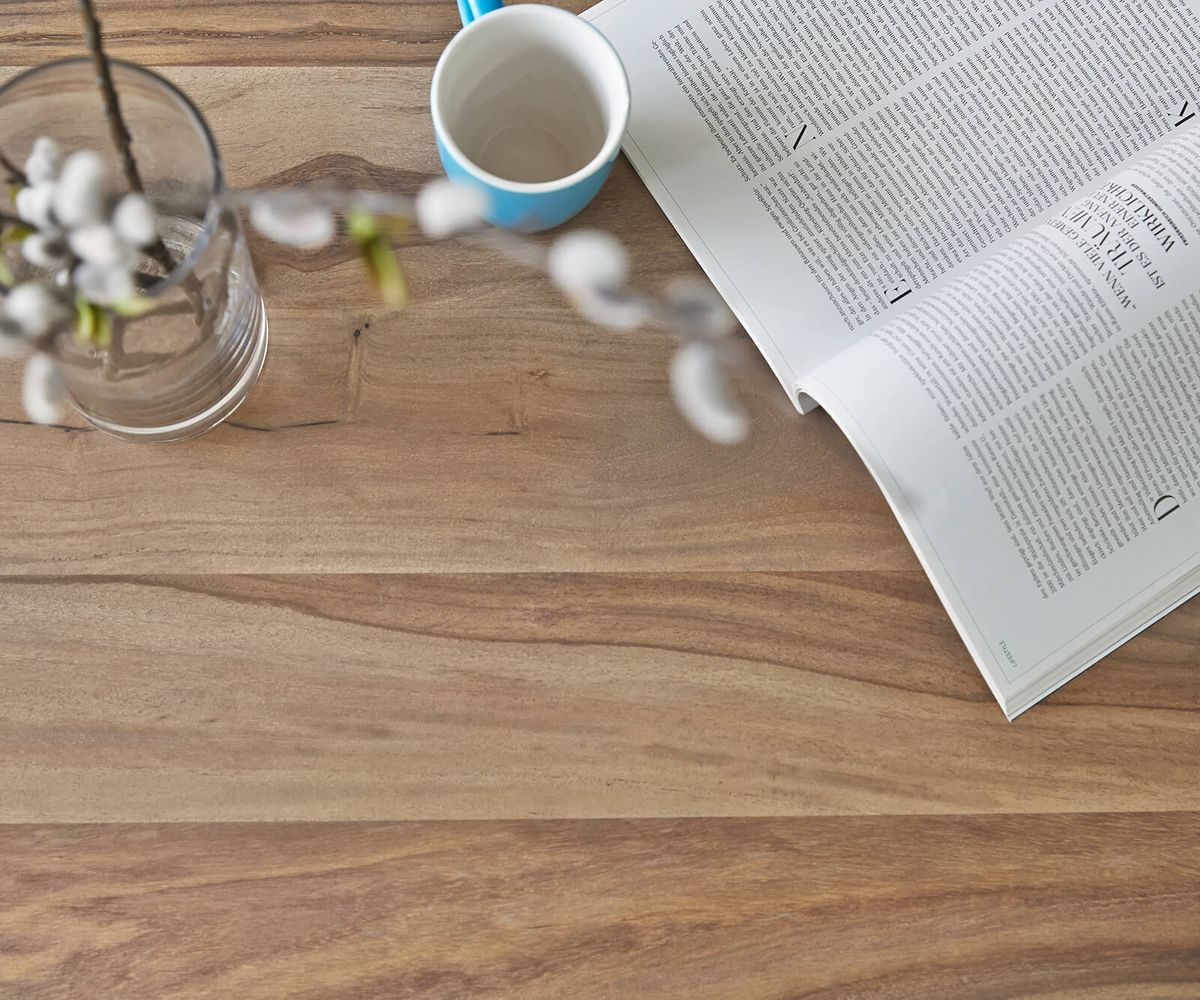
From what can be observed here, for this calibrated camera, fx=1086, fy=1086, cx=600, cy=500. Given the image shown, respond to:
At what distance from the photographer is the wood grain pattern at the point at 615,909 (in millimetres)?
583

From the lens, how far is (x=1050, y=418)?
617mm

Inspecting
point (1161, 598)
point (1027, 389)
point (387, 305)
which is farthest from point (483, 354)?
point (1161, 598)

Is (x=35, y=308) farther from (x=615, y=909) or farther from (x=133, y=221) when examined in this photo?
(x=615, y=909)

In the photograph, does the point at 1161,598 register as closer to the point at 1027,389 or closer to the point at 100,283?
the point at 1027,389

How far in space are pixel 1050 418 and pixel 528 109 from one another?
1.14 feet

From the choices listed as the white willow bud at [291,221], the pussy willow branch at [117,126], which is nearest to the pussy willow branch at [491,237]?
the white willow bud at [291,221]

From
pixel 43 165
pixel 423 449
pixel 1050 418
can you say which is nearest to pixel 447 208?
pixel 423 449

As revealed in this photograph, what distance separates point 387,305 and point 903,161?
0.32 meters

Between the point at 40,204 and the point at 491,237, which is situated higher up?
the point at 40,204

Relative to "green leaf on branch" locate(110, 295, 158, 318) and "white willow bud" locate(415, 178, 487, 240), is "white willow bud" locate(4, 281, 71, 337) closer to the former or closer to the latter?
"green leaf on branch" locate(110, 295, 158, 318)

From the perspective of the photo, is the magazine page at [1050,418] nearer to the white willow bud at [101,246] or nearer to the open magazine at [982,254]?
the open magazine at [982,254]

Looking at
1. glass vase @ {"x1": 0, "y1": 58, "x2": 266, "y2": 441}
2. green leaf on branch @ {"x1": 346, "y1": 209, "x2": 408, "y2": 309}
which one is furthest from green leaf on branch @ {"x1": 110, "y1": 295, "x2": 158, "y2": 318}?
green leaf on branch @ {"x1": 346, "y1": 209, "x2": 408, "y2": 309}

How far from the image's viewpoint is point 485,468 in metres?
0.62

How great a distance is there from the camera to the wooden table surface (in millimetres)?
589
